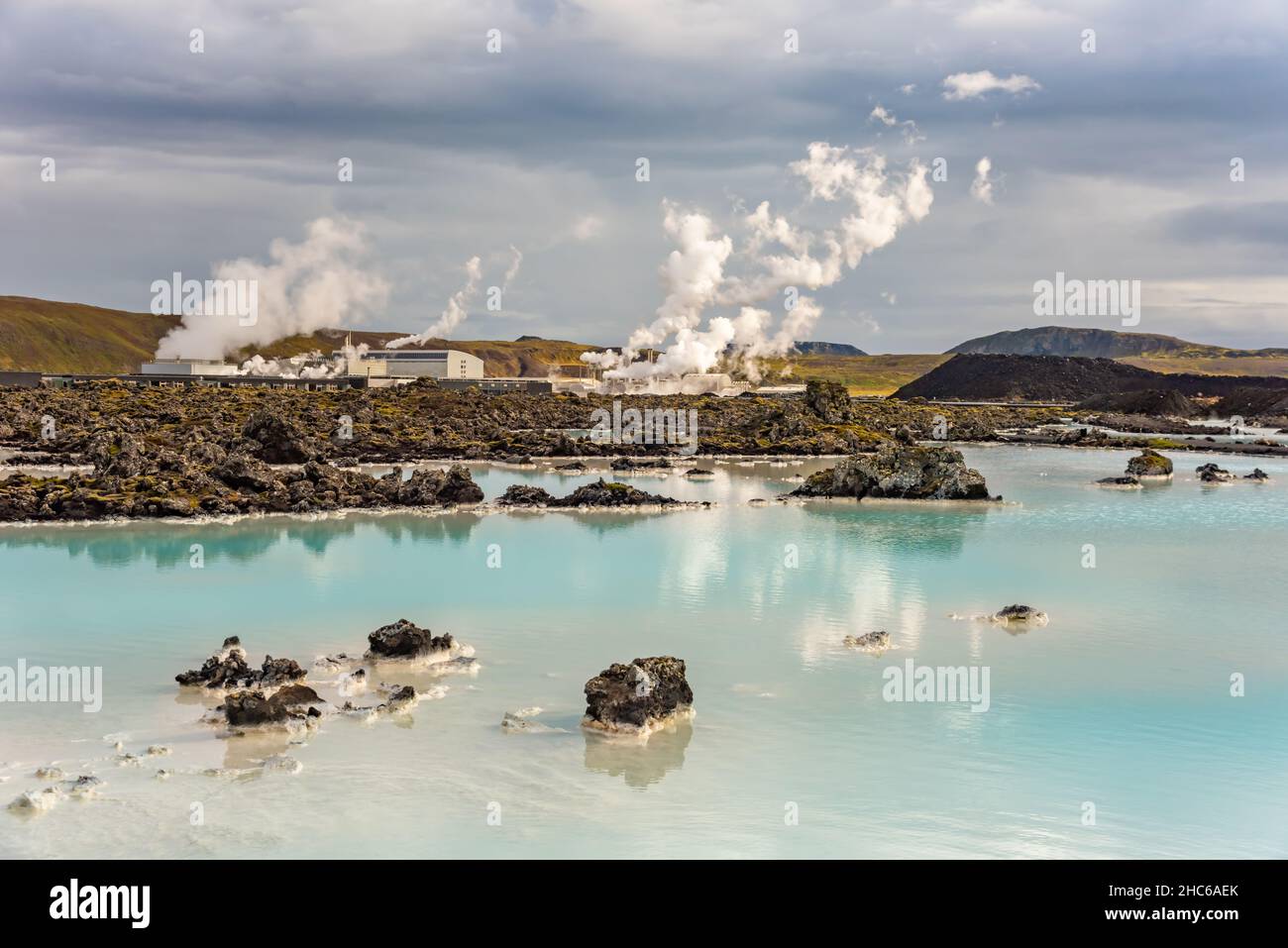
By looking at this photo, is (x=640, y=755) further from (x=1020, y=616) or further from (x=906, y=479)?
(x=906, y=479)

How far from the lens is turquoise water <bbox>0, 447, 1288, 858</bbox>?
14.8 metres

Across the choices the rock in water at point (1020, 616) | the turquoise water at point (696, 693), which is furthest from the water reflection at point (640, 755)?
the rock in water at point (1020, 616)

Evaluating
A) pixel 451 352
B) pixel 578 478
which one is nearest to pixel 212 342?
pixel 451 352

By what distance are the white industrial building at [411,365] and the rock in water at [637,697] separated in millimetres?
139796

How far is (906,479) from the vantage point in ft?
180

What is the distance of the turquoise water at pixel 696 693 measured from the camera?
48.6 ft

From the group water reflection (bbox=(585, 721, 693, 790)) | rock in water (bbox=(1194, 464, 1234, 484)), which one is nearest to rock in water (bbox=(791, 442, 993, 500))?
rock in water (bbox=(1194, 464, 1234, 484))

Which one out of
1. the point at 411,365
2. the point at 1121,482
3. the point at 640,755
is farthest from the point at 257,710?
the point at 411,365

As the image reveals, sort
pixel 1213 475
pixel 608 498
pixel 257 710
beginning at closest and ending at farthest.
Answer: pixel 257 710 → pixel 608 498 → pixel 1213 475

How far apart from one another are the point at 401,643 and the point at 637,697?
5959 mm

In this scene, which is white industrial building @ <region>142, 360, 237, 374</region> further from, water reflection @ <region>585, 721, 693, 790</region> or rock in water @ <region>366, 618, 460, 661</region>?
water reflection @ <region>585, 721, 693, 790</region>

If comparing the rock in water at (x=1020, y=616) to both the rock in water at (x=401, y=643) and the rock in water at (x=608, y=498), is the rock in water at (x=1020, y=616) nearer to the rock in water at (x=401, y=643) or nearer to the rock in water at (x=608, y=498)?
the rock in water at (x=401, y=643)

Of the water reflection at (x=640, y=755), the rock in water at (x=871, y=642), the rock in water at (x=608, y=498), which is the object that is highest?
the rock in water at (x=608, y=498)

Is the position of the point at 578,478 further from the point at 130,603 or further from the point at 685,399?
the point at 685,399
